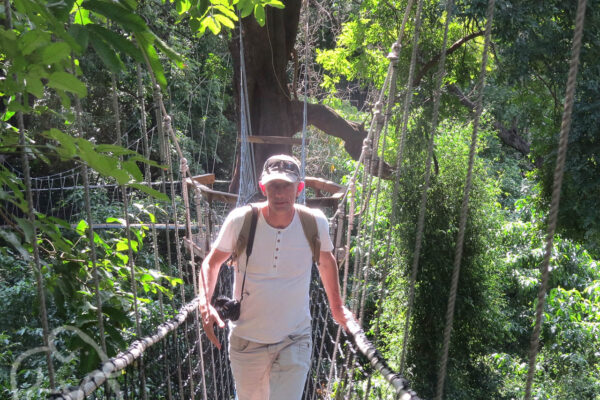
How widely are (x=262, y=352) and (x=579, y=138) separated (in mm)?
2210

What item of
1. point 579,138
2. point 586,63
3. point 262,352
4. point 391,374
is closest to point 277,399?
point 262,352

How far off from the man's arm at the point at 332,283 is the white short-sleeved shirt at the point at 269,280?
0.09 m

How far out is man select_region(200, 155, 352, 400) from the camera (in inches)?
55.7

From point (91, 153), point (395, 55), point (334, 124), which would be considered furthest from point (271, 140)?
point (91, 153)

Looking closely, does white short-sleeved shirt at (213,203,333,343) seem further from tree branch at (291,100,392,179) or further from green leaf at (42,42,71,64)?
tree branch at (291,100,392,179)

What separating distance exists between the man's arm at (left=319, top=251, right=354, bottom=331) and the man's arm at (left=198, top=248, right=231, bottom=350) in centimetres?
23

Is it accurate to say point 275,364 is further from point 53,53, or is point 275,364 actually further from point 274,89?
point 274,89

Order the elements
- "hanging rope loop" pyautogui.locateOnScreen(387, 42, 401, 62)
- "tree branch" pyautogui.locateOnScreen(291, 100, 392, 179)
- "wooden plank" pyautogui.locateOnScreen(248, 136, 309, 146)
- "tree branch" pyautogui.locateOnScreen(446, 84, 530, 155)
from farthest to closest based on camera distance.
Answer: "tree branch" pyautogui.locateOnScreen(446, 84, 530, 155), "tree branch" pyautogui.locateOnScreen(291, 100, 392, 179), "wooden plank" pyautogui.locateOnScreen(248, 136, 309, 146), "hanging rope loop" pyautogui.locateOnScreen(387, 42, 401, 62)

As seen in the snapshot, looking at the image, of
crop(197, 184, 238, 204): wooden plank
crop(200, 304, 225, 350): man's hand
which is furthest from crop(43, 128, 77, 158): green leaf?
crop(197, 184, 238, 204): wooden plank

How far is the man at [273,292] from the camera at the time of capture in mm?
1414

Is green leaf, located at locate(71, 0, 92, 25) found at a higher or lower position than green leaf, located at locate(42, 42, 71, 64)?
higher

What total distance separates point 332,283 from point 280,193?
28 cm

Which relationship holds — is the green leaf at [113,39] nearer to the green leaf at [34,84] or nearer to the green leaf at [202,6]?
the green leaf at [34,84]

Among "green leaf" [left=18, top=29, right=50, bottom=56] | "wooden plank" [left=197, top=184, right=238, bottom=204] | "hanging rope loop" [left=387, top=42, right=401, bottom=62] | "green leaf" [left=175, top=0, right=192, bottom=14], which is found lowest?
"wooden plank" [left=197, top=184, right=238, bottom=204]
